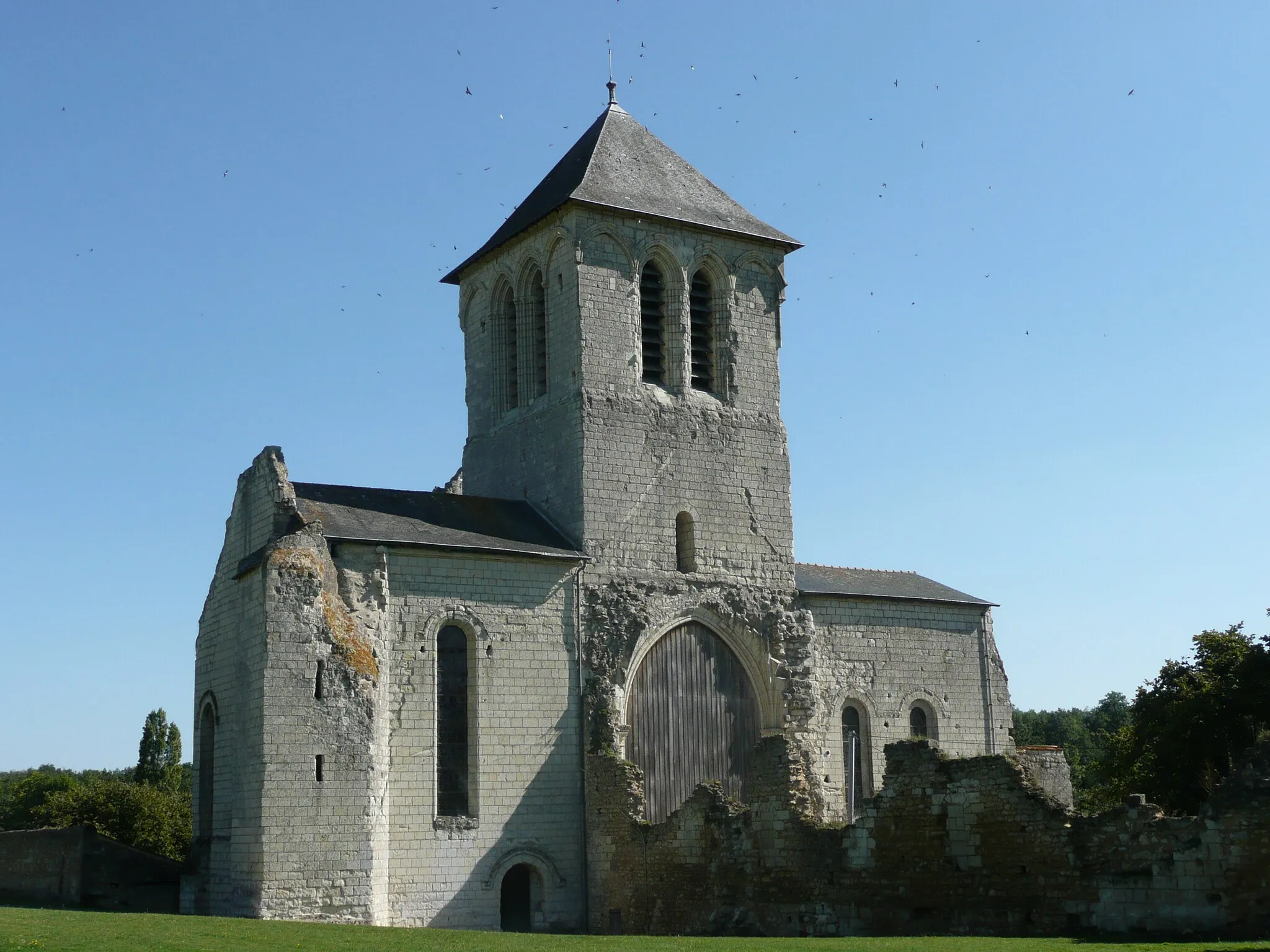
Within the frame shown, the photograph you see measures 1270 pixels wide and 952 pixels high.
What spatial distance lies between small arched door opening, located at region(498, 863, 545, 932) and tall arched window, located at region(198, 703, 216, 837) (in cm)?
503

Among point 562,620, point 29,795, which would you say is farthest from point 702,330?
point 29,795

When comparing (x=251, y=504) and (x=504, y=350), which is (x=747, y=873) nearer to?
(x=251, y=504)

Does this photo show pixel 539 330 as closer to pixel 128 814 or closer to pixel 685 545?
pixel 685 545

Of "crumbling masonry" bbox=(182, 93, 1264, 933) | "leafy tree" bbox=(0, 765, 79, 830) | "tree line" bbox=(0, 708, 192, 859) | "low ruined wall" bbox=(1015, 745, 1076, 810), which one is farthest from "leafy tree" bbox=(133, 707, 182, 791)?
"low ruined wall" bbox=(1015, 745, 1076, 810)

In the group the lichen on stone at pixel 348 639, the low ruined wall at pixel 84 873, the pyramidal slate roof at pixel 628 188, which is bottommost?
the low ruined wall at pixel 84 873

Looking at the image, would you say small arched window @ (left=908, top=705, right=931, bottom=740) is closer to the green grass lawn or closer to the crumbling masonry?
the crumbling masonry

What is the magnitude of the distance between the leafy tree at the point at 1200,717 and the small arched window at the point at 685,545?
12.6 meters

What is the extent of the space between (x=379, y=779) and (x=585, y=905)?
4231mm

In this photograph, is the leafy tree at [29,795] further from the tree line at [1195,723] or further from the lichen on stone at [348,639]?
the tree line at [1195,723]

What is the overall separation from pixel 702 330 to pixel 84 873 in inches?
576

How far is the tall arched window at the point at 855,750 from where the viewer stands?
1087 inches

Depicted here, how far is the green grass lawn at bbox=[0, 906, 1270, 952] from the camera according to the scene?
48.6 feet

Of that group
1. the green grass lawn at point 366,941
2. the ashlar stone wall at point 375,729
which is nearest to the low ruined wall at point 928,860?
the green grass lawn at point 366,941

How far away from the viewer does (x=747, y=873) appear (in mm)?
21078
